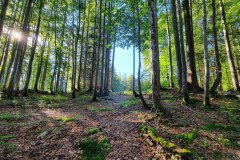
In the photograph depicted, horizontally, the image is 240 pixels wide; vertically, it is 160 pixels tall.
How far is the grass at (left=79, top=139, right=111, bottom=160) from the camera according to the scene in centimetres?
520

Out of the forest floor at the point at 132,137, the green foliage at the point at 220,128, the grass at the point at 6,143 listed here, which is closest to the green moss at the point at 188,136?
the forest floor at the point at 132,137

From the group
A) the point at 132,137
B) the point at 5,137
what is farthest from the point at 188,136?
the point at 5,137

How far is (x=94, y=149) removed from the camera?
223 inches

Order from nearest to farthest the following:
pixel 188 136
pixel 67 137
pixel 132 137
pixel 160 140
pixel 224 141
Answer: pixel 160 140, pixel 224 141, pixel 188 136, pixel 132 137, pixel 67 137

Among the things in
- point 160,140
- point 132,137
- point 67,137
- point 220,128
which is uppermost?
point 220,128

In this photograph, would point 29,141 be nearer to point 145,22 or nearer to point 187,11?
point 145,22

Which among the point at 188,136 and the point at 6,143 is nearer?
the point at 188,136

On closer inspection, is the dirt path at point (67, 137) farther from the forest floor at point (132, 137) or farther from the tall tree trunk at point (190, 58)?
the tall tree trunk at point (190, 58)

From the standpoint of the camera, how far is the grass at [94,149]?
520cm

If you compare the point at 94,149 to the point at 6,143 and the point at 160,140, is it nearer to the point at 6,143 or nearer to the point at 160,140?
the point at 160,140

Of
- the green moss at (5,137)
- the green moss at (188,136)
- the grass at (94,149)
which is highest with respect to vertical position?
the green moss at (188,136)

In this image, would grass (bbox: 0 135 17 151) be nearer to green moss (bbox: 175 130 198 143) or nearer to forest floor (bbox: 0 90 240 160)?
forest floor (bbox: 0 90 240 160)

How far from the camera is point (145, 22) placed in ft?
39.6

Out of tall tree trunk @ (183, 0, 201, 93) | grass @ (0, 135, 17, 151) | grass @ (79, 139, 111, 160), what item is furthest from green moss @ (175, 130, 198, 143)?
tall tree trunk @ (183, 0, 201, 93)
